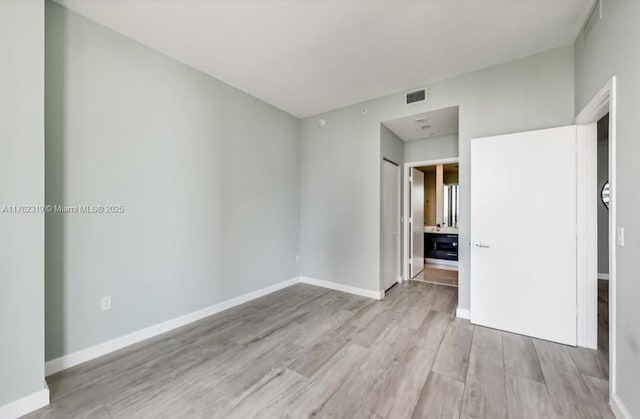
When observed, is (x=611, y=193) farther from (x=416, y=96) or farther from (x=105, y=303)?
(x=105, y=303)

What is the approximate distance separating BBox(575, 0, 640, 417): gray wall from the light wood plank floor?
1.39 ft

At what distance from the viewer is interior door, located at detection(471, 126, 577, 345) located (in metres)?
2.52

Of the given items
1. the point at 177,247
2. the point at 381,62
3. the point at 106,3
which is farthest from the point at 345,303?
the point at 106,3

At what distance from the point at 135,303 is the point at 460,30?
13.4ft

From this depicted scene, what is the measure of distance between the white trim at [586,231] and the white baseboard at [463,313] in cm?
93

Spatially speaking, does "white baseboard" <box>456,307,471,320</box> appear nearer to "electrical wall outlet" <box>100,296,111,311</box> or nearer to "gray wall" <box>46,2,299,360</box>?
"gray wall" <box>46,2,299,360</box>

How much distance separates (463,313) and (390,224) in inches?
66.1

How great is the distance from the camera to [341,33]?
2.42m
